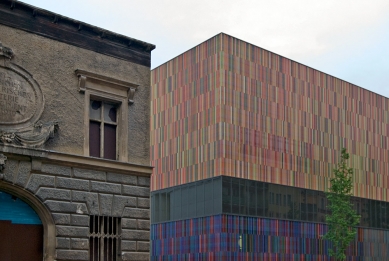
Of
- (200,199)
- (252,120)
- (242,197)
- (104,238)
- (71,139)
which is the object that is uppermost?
(252,120)

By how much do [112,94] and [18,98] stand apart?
11.1 feet

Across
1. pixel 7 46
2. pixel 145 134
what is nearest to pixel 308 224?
pixel 145 134

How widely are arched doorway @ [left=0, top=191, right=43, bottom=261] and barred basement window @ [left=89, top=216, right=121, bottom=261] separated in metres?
1.66

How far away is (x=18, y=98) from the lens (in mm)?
19781

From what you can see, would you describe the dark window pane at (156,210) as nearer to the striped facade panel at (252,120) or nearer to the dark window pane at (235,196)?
the striped facade panel at (252,120)

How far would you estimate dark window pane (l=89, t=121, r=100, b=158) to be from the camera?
21.6 metres

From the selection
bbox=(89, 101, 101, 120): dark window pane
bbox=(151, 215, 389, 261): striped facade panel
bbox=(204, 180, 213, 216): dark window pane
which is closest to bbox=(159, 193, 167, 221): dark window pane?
bbox=(151, 215, 389, 261): striped facade panel

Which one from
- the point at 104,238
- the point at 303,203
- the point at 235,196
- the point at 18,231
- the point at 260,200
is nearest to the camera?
the point at 18,231

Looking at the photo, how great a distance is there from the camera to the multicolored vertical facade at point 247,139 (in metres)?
60.2

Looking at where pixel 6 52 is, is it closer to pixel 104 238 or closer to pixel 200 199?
pixel 104 238

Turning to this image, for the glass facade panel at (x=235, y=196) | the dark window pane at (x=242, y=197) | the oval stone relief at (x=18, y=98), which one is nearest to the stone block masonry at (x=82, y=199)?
the oval stone relief at (x=18, y=98)

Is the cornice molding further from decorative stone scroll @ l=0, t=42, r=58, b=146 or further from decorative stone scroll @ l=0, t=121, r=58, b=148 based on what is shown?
decorative stone scroll @ l=0, t=121, r=58, b=148

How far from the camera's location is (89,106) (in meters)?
21.6

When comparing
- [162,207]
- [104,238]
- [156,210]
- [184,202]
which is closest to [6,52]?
[104,238]
